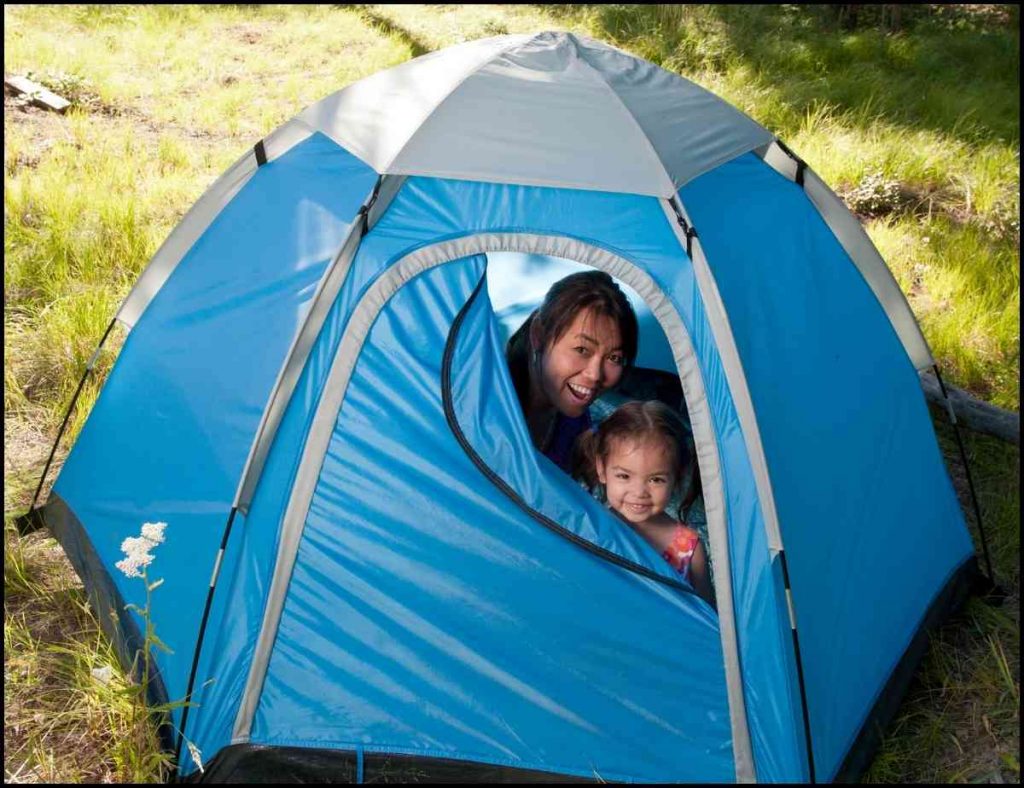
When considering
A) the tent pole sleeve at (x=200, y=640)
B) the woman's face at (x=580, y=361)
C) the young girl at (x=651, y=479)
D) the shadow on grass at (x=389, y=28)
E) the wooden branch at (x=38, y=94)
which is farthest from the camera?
the shadow on grass at (x=389, y=28)

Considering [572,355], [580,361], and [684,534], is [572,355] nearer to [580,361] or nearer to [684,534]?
[580,361]

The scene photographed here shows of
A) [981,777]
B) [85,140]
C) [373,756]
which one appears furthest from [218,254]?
[85,140]

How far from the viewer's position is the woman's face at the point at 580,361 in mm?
2664

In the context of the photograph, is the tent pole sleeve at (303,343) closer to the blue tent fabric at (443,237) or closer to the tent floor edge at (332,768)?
the blue tent fabric at (443,237)

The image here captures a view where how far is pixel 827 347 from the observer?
2.36m


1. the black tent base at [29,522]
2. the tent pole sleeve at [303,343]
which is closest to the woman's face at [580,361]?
the tent pole sleeve at [303,343]

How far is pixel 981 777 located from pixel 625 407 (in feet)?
3.67

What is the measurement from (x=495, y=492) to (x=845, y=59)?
5566mm

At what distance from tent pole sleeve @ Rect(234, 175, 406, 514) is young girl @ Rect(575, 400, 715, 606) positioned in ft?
2.41

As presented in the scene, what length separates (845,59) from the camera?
6555mm

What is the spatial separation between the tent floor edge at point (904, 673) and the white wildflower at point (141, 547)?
1.52 metres

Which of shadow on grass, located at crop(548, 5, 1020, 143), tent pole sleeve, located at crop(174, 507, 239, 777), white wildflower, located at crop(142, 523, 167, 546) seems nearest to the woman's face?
tent pole sleeve, located at crop(174, 507, 239, 777)

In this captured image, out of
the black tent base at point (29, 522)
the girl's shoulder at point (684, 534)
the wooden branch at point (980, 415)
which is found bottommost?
the black tent base at point (29, 522)

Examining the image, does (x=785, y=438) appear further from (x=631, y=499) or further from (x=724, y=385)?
(x=631, y=499)
